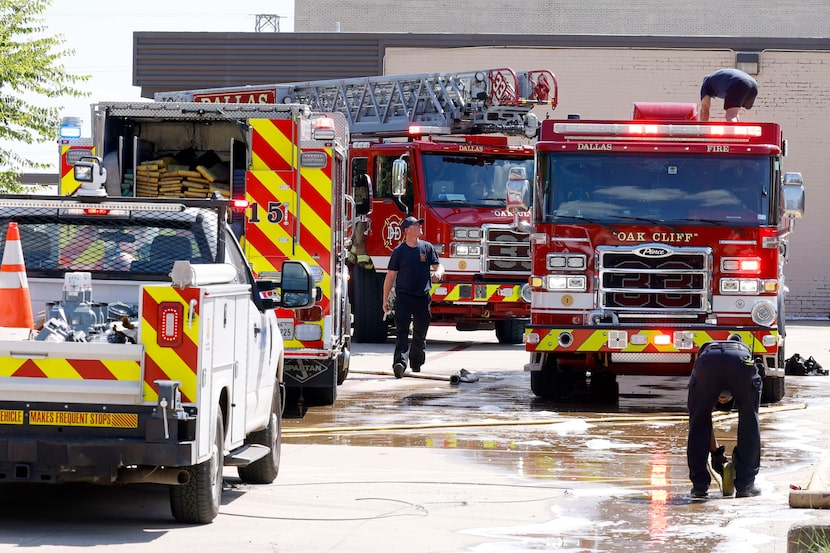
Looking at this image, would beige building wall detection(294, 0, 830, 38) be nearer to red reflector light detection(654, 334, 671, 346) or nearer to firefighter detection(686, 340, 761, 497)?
red reflector light detection(654, 334, 671, 346)

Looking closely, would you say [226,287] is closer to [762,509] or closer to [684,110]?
[762,509]

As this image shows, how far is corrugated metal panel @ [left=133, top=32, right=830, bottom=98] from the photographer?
1362 inches

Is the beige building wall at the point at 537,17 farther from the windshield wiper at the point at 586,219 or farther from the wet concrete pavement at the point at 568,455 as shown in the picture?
the windshield wiper at the point at 586,219

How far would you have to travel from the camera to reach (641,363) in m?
14.7

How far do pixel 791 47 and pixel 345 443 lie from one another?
2547 cm

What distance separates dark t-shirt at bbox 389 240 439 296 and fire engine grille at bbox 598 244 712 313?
2.81 m

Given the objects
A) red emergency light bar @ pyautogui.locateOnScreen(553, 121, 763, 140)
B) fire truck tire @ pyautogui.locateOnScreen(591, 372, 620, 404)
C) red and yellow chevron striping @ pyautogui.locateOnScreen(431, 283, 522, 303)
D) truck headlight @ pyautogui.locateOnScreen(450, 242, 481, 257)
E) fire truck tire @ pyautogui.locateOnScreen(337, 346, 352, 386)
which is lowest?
fire truck tire @ pyautogui.locateOnScreen(591, 372, 620, 404)

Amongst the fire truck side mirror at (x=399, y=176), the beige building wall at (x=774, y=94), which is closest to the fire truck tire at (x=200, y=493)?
the fire truck side mirror at (x=399, y=176)

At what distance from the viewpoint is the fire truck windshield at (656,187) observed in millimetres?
14547

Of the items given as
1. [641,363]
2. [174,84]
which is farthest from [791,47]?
[641,363]

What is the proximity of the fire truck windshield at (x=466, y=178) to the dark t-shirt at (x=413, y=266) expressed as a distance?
4551mm

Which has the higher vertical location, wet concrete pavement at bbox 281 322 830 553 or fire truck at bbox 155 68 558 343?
fire truck at bbox 155 68 558 343

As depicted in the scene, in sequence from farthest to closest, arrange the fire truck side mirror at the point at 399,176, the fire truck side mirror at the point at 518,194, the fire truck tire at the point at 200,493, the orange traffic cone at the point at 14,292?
the fire truck side mirror at the point at 399,176, the fire truck side mirror at the point at 518,194, the orange traffic cone at the point at 14,292, the fire truck tire at the point at 200,493

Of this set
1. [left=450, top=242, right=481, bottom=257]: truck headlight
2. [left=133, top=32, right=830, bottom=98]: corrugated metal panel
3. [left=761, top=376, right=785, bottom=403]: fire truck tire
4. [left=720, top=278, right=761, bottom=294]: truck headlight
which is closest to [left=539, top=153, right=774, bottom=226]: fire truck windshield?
[left=720, top=278, right=761, bottom=294]: truck headlight
